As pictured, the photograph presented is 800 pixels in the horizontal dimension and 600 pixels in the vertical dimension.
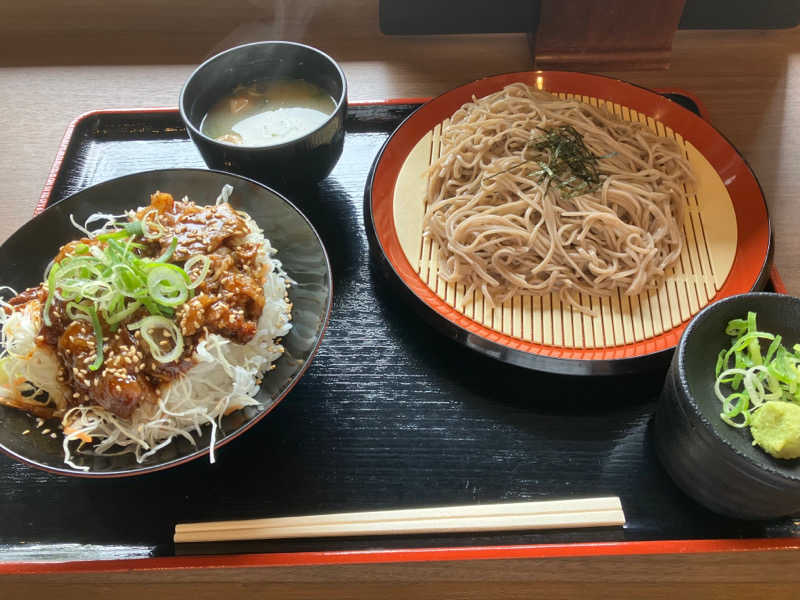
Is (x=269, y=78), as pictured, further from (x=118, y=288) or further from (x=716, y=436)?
(x=716, y=436)

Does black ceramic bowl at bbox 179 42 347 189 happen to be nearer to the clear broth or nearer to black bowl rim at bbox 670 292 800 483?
the clear broth

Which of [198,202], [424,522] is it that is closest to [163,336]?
[198,202]

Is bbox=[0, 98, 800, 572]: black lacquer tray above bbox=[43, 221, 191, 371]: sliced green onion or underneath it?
underneath

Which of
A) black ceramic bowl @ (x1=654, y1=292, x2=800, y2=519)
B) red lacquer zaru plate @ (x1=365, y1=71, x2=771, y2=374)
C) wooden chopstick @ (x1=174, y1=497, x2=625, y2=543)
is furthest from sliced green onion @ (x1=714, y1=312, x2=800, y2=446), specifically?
wooden chopstick @ (x1=174, y1=497, x2=625, y2=543)

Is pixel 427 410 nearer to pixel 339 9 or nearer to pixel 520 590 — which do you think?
pixel 520 590

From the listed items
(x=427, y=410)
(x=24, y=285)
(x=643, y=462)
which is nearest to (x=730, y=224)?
(x=643, y=462)

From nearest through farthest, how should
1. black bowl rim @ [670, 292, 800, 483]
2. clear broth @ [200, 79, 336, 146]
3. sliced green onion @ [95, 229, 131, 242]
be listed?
black bowl rim @ [670, 292, 800, 483], sliced green onion @ [95, 229, 131, 242], clear broth @ [200, 79, 336, 146]
